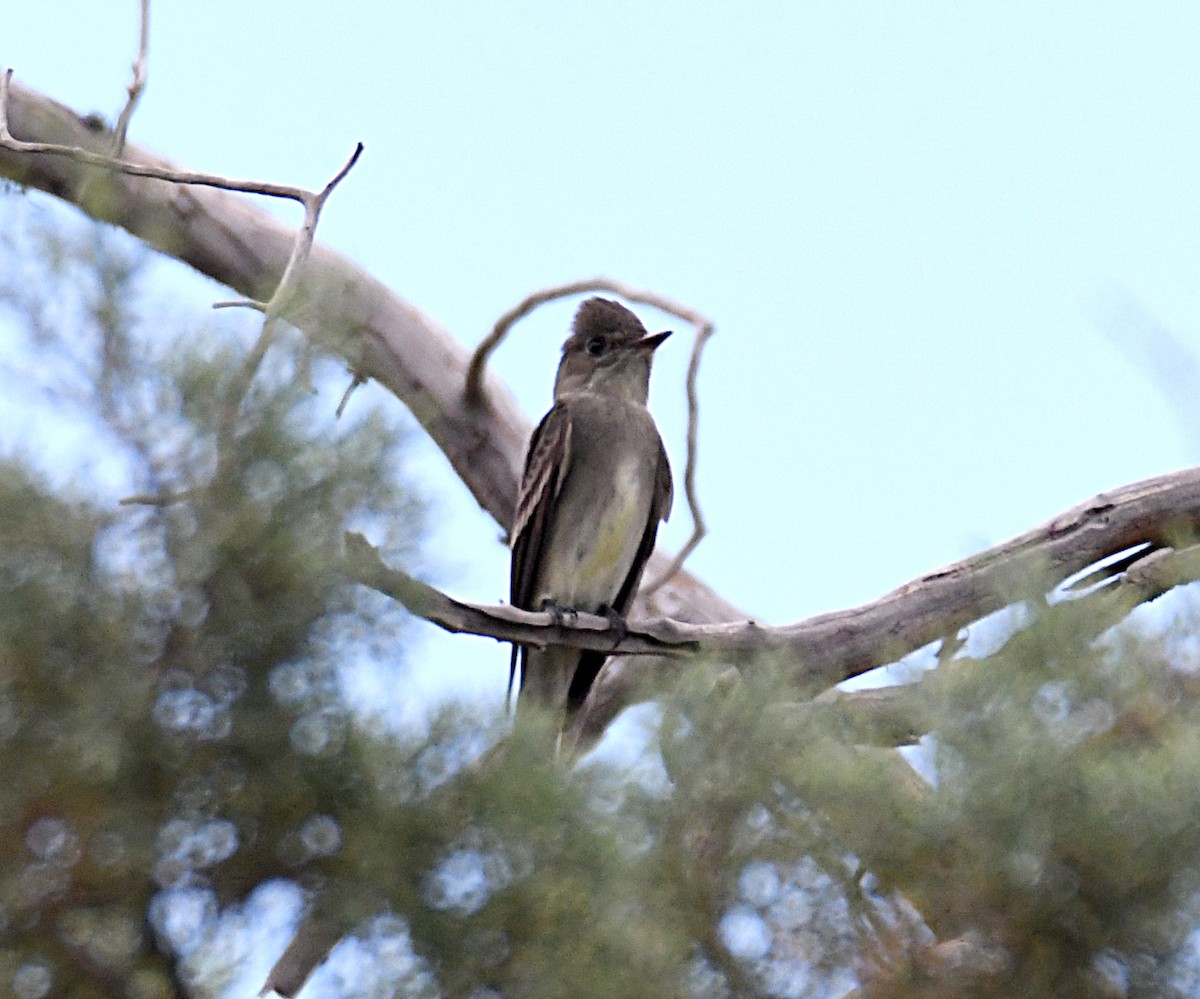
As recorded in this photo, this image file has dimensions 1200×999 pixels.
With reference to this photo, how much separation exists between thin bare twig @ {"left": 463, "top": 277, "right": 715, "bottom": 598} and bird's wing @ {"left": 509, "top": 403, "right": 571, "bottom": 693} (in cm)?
38

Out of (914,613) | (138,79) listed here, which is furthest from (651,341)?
(138,79)

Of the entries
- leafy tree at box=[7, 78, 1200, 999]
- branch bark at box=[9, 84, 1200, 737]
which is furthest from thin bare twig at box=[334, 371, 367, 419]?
branch bark at box=[9, 84, 1200, 737]

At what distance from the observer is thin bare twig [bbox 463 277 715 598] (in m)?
4.39

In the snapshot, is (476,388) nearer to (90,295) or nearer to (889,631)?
(889,631)

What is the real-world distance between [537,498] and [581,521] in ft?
0.47

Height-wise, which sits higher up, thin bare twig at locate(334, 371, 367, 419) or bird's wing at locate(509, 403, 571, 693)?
thin bare twig at locate(334, 371, 367, 419)

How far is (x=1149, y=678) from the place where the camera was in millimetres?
2145

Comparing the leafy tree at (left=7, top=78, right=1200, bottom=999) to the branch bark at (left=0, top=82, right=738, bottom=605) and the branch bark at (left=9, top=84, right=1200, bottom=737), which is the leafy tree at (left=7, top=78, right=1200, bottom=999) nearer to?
the branch bark at (left=9, top=84, right=1200, bottom=737)

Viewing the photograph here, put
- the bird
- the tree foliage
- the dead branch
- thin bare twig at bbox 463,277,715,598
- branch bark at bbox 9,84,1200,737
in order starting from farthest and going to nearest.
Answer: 1. the bird
2. thin bare twig at bbox 463,277,715,598
3. branch bark at bbox 9,84,1200,737
4. the dead branch
5. the tree foliage

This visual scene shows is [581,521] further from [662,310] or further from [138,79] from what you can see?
[138,79]

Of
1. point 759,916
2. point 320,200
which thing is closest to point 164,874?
point 759,916

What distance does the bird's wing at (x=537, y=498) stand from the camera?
4816 millimetres

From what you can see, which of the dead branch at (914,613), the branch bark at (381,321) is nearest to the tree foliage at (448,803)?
the dead branch at (914,613)

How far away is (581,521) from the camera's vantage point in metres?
4.82
